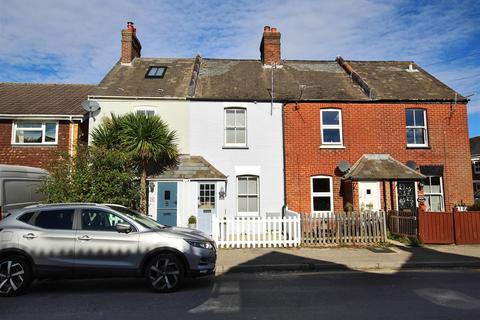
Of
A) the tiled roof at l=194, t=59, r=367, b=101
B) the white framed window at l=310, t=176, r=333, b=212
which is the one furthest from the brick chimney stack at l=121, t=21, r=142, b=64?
the white framed window at l=310, t=176, r=333, b=212

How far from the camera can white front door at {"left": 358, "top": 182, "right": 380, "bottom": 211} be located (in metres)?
15.0

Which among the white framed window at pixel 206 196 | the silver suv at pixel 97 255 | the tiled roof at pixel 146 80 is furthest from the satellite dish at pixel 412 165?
the silver suv at pixel 97 255

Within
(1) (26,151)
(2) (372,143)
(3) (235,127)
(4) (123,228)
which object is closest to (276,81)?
(3) (235,127)

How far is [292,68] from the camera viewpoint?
63.7ft

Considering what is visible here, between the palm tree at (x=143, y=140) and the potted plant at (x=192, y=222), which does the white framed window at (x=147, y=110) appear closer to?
the palm tree at (x=143, y=140)

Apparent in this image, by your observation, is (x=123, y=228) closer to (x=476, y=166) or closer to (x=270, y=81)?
(x=270, y=81)

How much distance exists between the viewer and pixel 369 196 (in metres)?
15.1

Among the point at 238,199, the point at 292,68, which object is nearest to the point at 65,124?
the point at 238,199

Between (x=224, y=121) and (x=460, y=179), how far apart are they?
10.4 meters

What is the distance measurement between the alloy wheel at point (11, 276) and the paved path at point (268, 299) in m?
0.24

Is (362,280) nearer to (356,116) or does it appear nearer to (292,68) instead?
(356,116)

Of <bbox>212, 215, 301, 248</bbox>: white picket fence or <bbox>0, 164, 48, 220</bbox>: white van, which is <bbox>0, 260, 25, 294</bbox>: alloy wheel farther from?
<bbox>212, 215, 301, 248</bbox>: white picket fence

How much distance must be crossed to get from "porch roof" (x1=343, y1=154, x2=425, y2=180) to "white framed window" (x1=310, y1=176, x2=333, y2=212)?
2.88ft

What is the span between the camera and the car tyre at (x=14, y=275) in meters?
6.94
